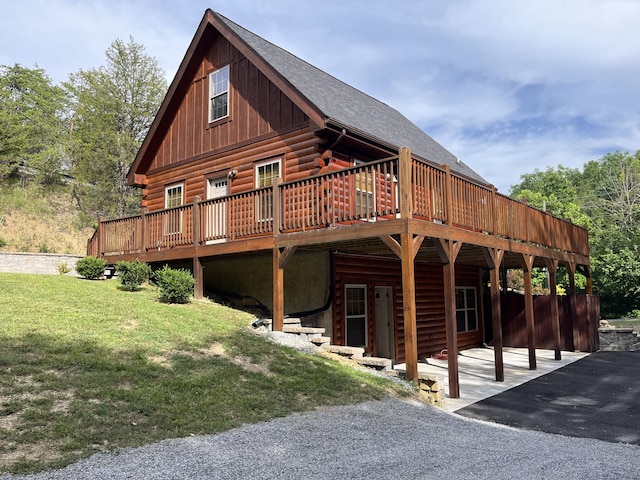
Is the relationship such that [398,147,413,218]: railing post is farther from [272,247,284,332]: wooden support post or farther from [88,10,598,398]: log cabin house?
[272,247,284,332]: wooden support post

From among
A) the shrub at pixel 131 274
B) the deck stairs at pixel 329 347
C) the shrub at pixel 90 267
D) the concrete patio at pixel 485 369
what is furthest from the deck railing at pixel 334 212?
the concrete patio at pixel 485 369

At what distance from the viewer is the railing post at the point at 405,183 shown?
27.1ft

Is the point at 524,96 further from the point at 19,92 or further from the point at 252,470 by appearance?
the point at 252,470

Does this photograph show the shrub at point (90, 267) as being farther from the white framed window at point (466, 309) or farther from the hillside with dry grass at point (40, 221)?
the white framed window at point (466, 309)

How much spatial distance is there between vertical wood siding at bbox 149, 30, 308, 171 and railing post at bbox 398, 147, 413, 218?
479 cm

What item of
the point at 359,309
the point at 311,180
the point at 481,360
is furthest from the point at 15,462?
the point at 481,360

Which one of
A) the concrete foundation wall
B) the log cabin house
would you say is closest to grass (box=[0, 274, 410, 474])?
the log cabin house

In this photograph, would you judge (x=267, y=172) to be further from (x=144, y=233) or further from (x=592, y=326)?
(x=592, y=326)

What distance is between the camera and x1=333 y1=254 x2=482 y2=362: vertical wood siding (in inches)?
467

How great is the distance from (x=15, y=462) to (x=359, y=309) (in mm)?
9224

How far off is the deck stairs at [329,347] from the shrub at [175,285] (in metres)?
2.05

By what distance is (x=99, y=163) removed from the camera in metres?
27.1

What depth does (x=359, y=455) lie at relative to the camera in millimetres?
4816

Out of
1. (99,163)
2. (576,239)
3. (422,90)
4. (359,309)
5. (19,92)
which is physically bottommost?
(359,309)
